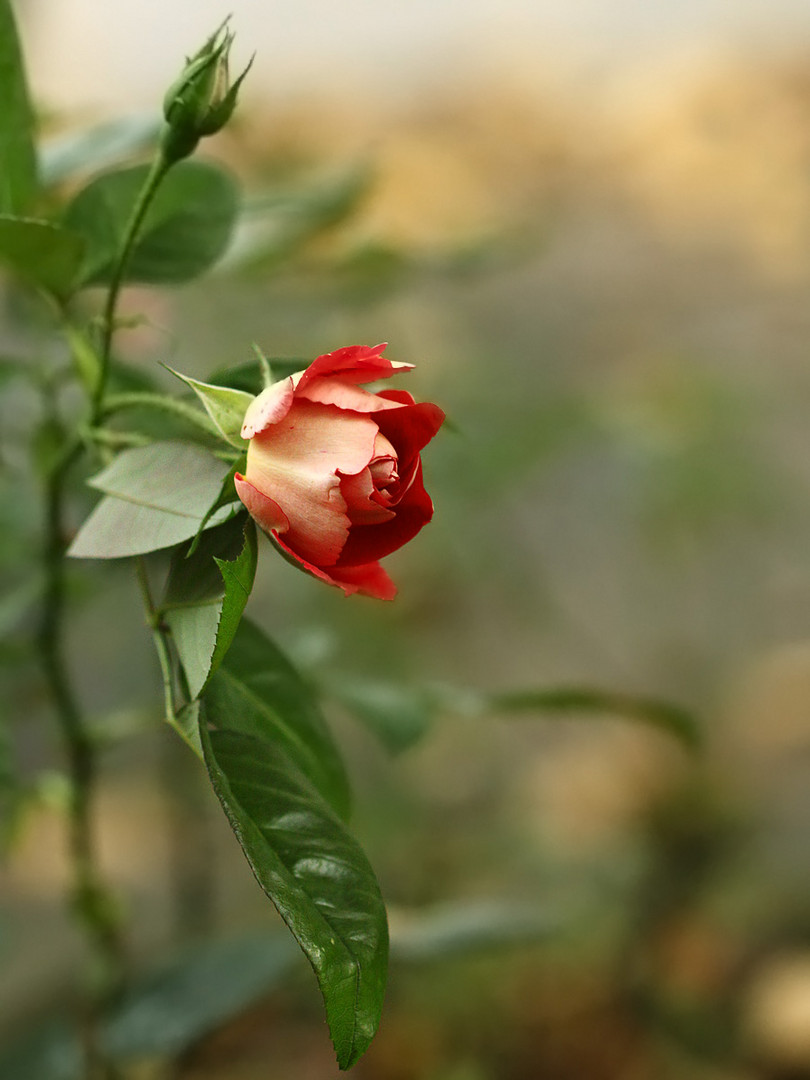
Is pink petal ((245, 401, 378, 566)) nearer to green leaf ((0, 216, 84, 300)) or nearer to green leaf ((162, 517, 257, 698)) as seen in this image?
green leaf ((162, 517, 257, 698))

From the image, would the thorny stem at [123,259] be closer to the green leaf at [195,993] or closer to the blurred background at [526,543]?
the blurred background at [526,543]

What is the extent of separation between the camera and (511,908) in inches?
26.3

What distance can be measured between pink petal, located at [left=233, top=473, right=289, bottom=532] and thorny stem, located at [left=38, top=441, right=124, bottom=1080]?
0.53ft

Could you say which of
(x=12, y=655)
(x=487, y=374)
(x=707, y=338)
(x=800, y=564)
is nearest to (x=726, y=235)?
(x=707, y=338)

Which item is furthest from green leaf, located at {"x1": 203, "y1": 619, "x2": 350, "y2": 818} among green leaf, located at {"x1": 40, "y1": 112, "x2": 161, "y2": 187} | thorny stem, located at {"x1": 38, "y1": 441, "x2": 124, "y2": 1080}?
green leaf, located at {"x1": 40, "y1": 112, "x2": 161, "y2": 187}

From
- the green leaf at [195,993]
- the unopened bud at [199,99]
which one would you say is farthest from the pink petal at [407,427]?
the green leaf at [195,993]

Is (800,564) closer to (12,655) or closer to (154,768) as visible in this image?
(154,768)

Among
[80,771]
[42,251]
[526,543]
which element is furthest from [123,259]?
[526,543]

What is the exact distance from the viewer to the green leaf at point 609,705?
0.47 meters

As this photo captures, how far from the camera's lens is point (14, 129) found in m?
0.36

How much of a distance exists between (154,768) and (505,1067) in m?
0.52

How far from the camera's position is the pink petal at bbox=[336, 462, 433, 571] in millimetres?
261

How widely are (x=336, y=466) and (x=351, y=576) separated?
0.11 feet

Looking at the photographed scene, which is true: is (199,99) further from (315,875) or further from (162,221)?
(315,875)
